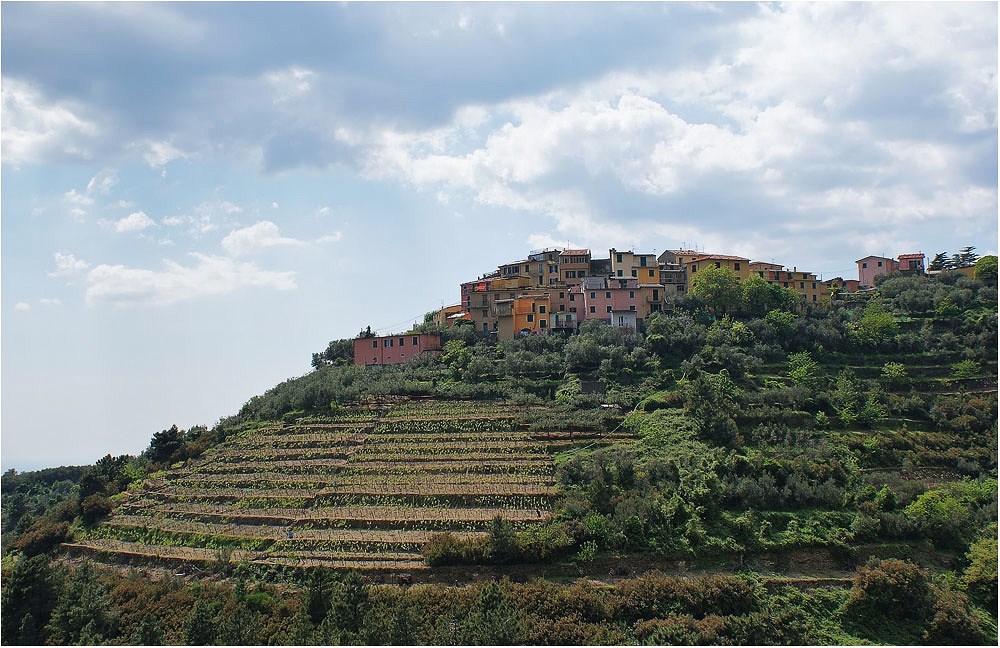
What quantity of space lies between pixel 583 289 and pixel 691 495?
2632 centimetres

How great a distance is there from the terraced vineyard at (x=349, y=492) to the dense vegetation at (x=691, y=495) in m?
1.32

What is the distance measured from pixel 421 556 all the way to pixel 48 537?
710 inches

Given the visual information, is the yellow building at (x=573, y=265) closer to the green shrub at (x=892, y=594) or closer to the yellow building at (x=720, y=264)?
the yellow building at (x=720, y=264)

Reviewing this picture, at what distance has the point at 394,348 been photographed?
5131cm

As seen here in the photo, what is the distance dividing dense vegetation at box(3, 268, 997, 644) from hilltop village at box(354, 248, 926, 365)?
281 cm

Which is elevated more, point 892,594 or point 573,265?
point 573,265

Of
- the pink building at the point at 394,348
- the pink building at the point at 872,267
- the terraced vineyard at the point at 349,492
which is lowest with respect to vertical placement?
the terraced vineyard at the point at 349,492

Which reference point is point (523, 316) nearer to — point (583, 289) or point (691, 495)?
point (583, 289)

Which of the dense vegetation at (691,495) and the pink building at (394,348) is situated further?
the pink building at (394,348)

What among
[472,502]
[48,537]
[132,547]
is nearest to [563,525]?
[472,502]

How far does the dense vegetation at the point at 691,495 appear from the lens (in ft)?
68.5

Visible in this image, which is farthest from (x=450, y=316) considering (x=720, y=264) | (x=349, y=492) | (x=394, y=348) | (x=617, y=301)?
(x=349, y=492)

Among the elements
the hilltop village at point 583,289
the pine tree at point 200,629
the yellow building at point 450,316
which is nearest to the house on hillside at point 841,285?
the hilltop village at point 583,289

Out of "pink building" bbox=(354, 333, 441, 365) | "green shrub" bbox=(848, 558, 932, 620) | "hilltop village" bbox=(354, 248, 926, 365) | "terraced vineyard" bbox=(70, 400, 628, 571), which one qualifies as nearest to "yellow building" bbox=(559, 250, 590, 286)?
"hilltop village" bbox=(354, 248, 926, 365)
